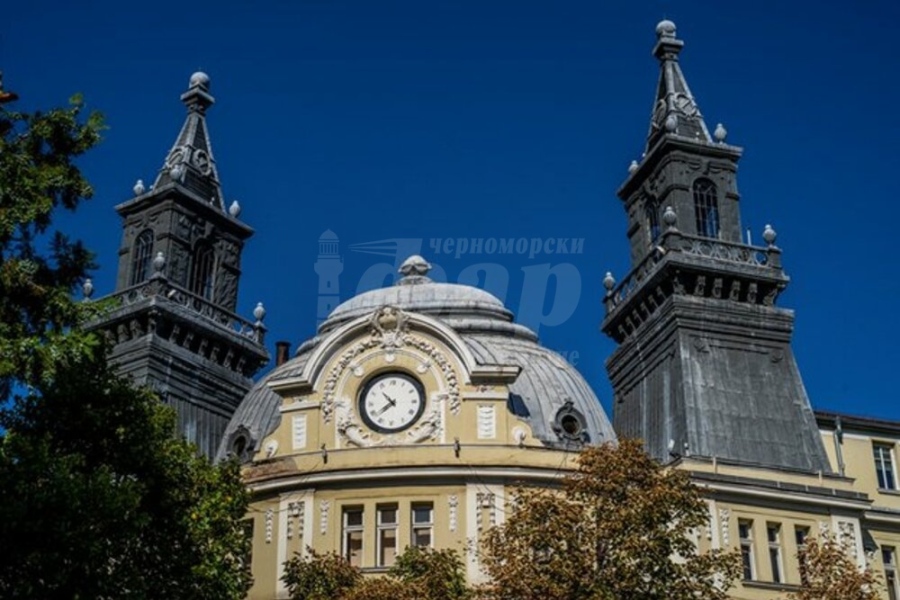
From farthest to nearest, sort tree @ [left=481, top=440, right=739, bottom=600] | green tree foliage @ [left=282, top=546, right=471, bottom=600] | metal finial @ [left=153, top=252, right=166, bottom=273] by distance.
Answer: metal finial @ [left=153, top=252, right=166, bottom=273] < green tree foliage @ [left=282, top=546, right=471, bottom=600] < tree @ [left=481, top=440, right=739, bottom=600]

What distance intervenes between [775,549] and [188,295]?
28145 millimetres

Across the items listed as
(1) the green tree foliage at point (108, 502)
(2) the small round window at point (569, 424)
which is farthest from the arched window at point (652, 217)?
(1) the green tree foliage at point (108, 502)

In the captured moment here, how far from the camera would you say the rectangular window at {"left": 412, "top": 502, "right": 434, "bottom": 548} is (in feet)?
150

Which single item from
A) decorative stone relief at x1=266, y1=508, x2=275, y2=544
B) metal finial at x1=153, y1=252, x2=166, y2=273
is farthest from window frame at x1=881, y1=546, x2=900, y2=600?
metal finial at x1=153, y1=252, x2=166, y2=273

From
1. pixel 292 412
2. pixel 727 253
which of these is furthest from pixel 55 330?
pixel 727 253

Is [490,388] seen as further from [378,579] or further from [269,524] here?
A: [378,579]

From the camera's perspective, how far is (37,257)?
29.7 metres

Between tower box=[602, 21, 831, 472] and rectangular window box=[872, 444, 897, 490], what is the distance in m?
4.92

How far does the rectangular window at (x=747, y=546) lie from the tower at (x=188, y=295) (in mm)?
23008

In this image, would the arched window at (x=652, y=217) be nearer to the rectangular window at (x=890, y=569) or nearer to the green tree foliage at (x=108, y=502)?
the rectangular window at (x=890, y=569)

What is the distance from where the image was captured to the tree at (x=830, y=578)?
119 ft

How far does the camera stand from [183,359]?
60.6 m

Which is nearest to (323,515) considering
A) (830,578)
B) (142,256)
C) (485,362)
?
(485,362)

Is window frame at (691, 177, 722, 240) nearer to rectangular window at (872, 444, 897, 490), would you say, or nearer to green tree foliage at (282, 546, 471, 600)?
rectangular window at (872, 444, 897, 490)
